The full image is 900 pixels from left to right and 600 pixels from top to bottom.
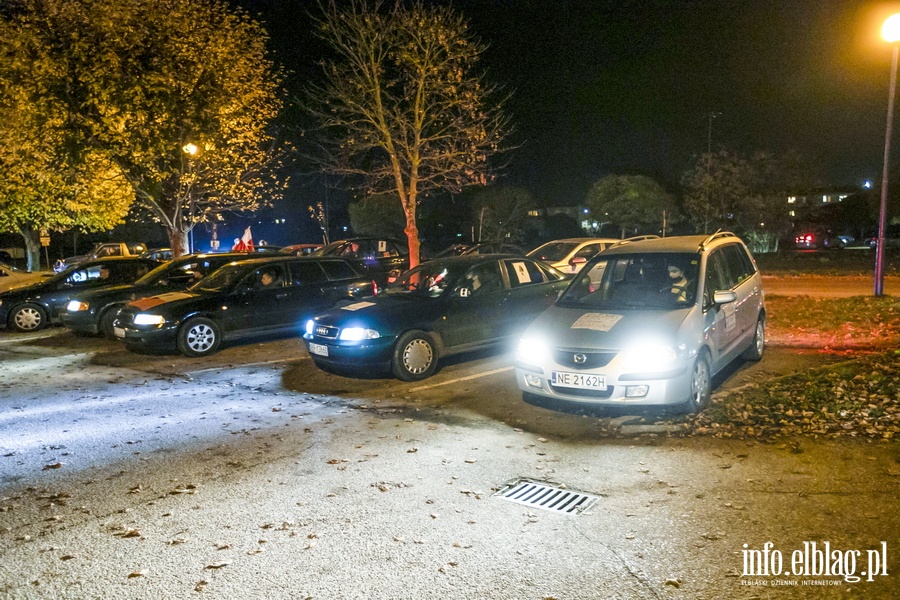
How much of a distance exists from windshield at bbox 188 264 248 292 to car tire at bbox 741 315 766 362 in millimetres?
8179

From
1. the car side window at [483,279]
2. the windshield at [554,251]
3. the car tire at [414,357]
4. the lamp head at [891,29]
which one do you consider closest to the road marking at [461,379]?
the car tire at [414,357]

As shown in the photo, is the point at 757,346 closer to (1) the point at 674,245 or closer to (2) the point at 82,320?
(1) the point at 674,245

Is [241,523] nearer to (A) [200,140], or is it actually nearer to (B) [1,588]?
(B) [1,588]

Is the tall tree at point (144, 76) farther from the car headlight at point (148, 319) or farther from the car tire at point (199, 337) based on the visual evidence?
the car tire at point (199, 337)

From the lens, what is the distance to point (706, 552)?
4.30 m

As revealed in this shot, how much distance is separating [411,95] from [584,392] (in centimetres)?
1344

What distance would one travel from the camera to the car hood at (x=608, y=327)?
702cm

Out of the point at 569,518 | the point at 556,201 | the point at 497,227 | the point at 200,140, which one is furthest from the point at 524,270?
the point at 556,201

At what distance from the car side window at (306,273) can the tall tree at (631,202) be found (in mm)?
38031

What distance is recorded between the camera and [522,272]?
427 inches

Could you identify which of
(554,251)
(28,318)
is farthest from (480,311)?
(28,318)

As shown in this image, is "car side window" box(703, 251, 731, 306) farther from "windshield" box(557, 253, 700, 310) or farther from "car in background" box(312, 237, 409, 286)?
"car in background" box(312, 237, 409, 286)

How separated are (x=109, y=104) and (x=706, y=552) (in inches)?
703

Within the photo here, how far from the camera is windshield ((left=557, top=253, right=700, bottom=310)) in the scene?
308 inches
